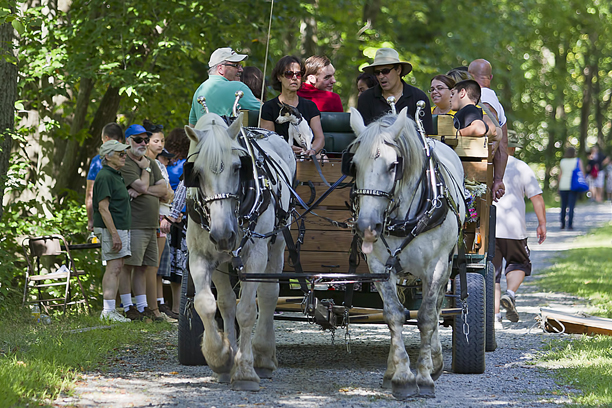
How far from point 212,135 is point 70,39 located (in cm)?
692

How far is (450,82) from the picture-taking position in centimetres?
947

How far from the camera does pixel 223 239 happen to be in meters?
5.77

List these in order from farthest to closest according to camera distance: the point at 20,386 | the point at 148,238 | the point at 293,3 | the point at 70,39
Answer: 1. the point at 293,3
2. the point at 70,39
3. the point at 148,238
4. the point at 20,386

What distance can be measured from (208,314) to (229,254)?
0.45m

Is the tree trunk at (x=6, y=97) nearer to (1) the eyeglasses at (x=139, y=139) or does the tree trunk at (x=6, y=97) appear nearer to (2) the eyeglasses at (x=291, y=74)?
(1) the eyeglasses at (x=139, y=139)

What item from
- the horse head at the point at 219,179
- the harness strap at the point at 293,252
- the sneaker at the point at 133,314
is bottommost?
the sneaker at the point at 133,314

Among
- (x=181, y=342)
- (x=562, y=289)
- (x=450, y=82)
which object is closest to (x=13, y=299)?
(x=181, y=342)

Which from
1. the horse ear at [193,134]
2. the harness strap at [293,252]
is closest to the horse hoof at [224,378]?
the harness strap at [293,252]

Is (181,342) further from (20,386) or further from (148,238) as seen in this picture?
(148,238)

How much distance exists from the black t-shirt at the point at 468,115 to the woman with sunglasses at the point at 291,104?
4.35ft

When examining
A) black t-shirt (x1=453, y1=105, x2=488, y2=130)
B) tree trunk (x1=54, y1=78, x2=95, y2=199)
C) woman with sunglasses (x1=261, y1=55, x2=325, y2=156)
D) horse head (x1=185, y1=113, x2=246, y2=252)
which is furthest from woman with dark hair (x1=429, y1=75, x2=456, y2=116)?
tree trunk (x1=54, y1=78, x2=95, y2=199)

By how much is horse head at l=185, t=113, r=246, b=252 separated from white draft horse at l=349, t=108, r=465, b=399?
0.84 meters

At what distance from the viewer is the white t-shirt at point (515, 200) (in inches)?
399

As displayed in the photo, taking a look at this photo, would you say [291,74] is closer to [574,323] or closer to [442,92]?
[442,92]
